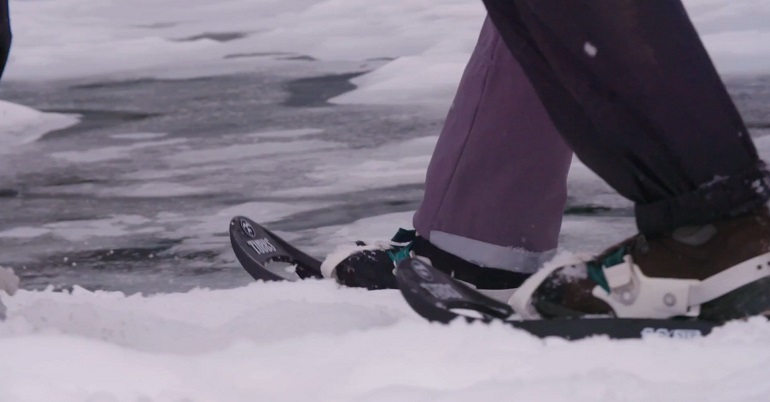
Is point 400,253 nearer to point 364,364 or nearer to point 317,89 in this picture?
point 364,364

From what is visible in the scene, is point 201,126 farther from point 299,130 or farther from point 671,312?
point 671,312

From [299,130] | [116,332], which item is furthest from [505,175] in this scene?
[299,130]

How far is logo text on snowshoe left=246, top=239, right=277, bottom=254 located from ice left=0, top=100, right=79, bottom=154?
2.42m

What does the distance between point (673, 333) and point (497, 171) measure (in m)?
0.61

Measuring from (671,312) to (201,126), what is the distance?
3.36m

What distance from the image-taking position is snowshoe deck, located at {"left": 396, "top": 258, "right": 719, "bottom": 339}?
1.37 m

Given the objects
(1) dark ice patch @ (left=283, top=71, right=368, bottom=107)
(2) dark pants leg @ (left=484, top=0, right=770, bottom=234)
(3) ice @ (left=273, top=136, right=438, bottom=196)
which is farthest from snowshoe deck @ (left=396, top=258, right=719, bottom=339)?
(1) dark ice patch @ (left=283, top=71, right=368, bottom=107)

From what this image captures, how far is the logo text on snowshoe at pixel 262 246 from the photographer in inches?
86.4

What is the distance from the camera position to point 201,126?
4547 mm

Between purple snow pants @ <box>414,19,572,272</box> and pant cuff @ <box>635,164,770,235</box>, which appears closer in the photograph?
pant cuff @ <box>635,164,770,235</box>

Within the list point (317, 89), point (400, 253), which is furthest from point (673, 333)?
point (317, 89)

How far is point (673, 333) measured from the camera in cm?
137

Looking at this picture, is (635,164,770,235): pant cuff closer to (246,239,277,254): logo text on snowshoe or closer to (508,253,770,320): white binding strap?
(508,253,770,320): white binding strap

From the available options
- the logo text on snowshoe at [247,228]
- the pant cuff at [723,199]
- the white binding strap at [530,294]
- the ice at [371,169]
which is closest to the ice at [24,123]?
the ice at [371,169]
